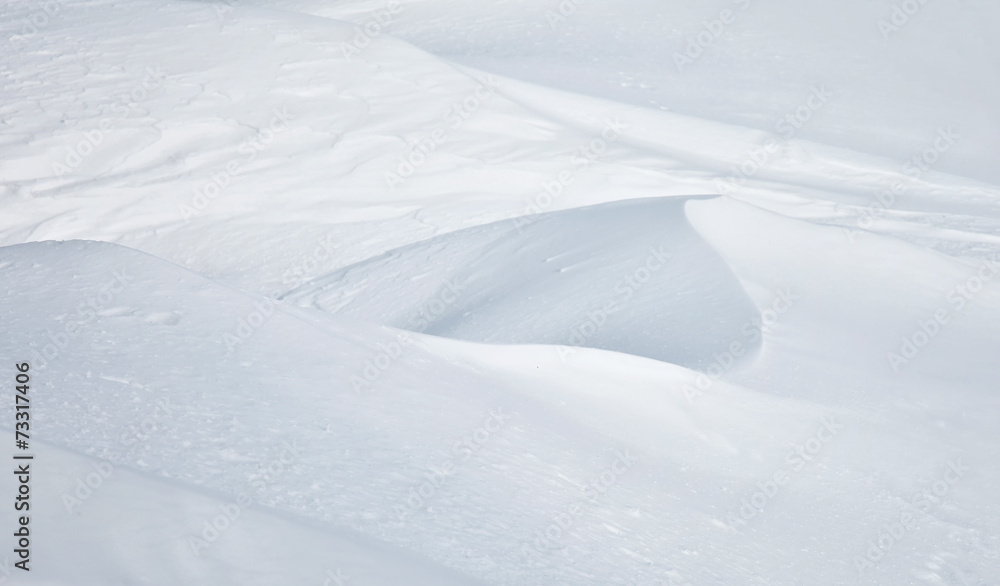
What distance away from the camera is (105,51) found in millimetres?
5820

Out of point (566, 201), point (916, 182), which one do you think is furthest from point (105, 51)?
point (916, 182)

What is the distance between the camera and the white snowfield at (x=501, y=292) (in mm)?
2068

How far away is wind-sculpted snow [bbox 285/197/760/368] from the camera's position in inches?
144

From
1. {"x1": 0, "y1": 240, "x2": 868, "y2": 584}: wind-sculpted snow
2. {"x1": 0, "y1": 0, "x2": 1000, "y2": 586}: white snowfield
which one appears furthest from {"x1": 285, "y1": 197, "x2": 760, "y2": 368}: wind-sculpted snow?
{"x1": 0, "y1": 240, "x2": 868, "y2": 584}: wind-sculpted snow

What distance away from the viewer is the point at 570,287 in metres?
4.05

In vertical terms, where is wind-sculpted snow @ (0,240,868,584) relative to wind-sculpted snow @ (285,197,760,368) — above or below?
above

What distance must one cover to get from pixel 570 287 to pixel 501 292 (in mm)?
345

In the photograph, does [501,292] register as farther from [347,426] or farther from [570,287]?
[347,426]

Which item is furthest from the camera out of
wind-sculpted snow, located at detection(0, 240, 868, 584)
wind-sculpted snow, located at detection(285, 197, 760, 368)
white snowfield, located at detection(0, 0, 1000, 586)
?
wind-sculpted snow, located at detection(285, 197, 760, 368)

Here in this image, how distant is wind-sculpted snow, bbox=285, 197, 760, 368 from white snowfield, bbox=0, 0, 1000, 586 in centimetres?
2

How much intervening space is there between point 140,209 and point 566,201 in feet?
8.25

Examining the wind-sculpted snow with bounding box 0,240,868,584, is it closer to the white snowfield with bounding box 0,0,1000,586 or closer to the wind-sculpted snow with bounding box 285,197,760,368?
the white snowfield with bounding box 0,0,1000,586

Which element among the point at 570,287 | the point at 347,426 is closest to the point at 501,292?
the point at 570,287

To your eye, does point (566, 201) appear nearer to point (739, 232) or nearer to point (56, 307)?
point (739, 232)
